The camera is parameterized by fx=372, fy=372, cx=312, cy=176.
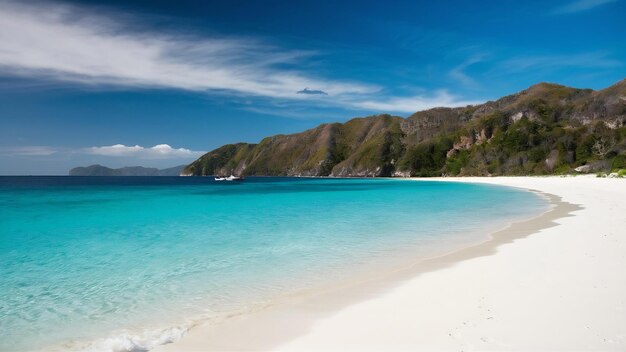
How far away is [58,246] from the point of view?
17.6m

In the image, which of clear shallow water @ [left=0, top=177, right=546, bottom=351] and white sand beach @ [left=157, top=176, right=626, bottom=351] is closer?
white sand beach @ [left=157, top=176, right=626, bottom=351]

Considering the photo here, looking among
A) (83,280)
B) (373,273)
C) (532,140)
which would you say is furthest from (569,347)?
(532,140)

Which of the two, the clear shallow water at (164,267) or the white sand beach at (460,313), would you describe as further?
the clear shallow water at (164,267)

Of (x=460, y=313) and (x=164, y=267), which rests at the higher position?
(x=460, y=313)

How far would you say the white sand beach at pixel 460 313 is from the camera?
223 inches

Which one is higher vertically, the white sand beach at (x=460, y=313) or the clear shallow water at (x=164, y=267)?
the white sand beach at (x=460, y=313)

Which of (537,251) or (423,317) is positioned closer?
(423,317)

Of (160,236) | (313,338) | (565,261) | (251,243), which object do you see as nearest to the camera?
(313,338)

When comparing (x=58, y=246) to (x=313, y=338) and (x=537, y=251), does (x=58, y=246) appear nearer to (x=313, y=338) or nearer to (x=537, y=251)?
(x=313, y=338)

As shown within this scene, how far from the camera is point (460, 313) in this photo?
6770 millimetres

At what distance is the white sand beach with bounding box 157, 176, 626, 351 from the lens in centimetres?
568

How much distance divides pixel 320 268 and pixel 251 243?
238 inches

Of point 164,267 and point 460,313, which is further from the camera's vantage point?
point 164,267

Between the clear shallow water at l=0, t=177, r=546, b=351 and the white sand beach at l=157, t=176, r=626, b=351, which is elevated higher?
the white sand beach at l=157, t=176, r=626, b=351
